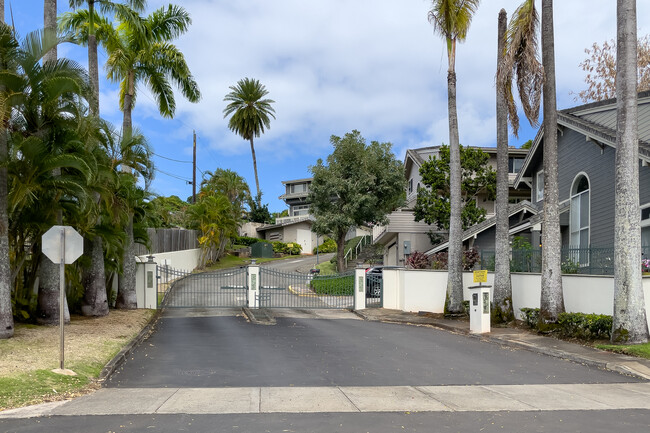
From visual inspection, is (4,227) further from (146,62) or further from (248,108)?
(248,108)

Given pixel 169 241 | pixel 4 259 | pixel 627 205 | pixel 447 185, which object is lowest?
pixel 4 259

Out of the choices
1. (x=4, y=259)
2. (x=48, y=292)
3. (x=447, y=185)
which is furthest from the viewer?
(x=447, y=185)

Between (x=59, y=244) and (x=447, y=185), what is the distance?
25.1 m

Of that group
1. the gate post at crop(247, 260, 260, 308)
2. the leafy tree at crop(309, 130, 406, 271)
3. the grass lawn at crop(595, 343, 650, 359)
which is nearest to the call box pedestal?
the grass lawn at crop(595, 343, 650, 359)

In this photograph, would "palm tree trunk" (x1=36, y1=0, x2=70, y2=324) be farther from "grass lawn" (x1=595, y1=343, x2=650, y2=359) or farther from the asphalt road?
"grass lawn" (x1=595, y1=343, x2=650, y2=359)

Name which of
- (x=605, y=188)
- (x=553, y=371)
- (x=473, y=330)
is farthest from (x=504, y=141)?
(x=553, y=371)

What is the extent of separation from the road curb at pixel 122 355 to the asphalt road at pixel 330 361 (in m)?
0.15

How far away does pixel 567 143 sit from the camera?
75.4ft

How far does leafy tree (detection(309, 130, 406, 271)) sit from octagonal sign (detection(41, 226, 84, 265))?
26.3 m

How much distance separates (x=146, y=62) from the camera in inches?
883

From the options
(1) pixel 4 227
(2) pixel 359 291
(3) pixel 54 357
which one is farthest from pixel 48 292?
(2) pixel 359 291

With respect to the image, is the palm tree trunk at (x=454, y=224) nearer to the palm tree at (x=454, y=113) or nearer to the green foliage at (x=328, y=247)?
the palm tree at (x=454, y=113)

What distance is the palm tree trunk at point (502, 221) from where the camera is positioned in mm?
17984

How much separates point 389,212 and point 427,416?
30321 millimetres
